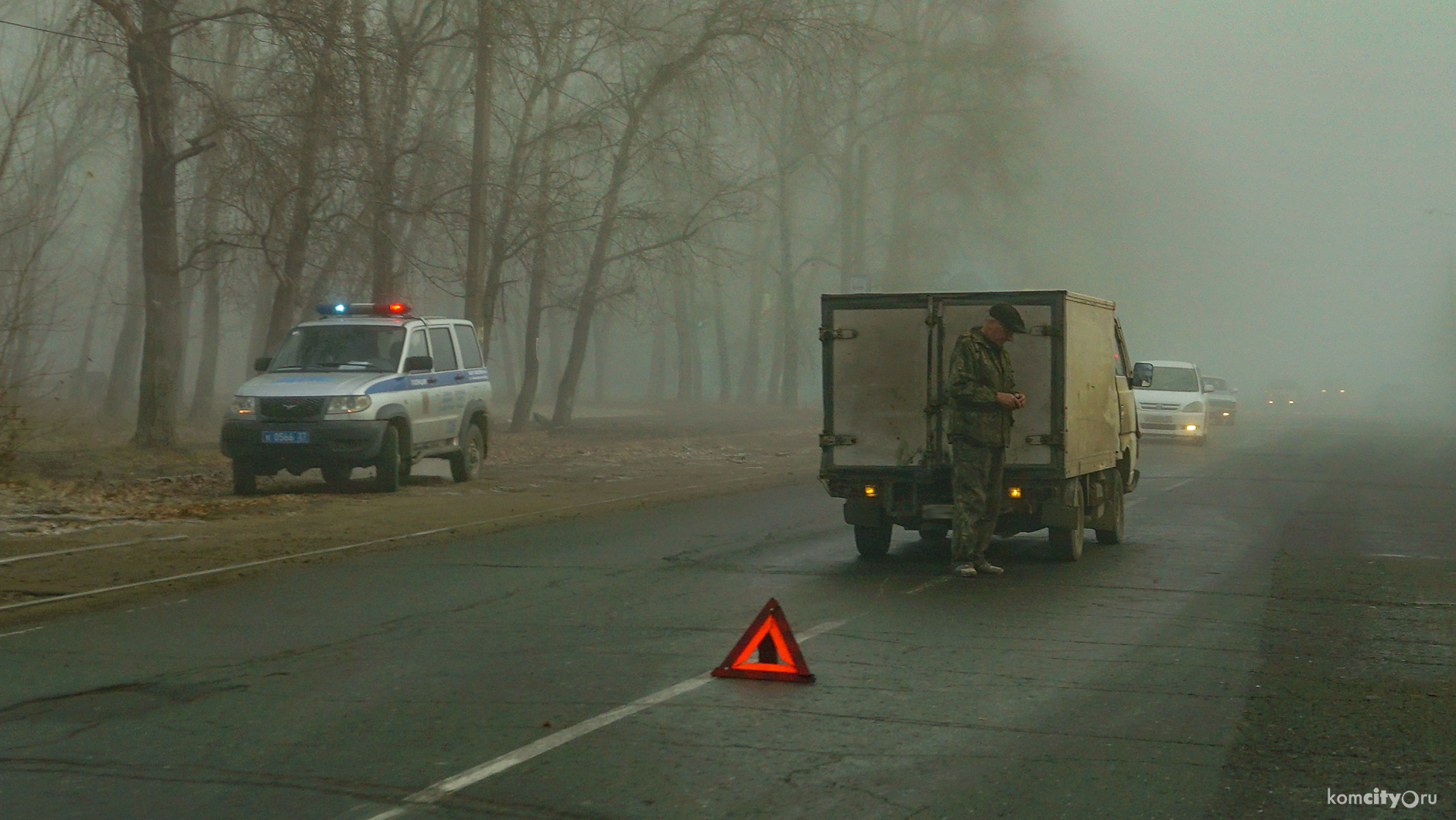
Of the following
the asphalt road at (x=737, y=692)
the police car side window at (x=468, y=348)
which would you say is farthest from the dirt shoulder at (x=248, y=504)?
the police car side window at (x=468, y=348)

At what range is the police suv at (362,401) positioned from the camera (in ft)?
55.0

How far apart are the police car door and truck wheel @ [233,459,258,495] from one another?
2242 millimetres

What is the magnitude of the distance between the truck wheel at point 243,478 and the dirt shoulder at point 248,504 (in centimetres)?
24

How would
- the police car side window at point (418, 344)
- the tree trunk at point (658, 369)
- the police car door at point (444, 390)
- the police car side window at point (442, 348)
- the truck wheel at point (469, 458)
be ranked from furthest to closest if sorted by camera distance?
the tree trunk at point (658, 369), the truck wheel at point (469, 458), the police car side window at point (442, 348), the police car door at point (444, 390), the police car side window at point (418, 344)

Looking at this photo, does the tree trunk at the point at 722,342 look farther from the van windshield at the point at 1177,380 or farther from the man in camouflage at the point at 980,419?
the man in camouflage at the point at 980,419

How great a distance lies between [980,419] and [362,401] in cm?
877

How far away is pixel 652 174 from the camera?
33.0 metres

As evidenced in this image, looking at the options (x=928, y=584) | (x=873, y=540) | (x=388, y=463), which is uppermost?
(x=388, y=463)

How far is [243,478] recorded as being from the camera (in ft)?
57.0

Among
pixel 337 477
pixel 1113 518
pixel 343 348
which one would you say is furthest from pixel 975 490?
pixel 337 477

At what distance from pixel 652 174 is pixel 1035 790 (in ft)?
93.9

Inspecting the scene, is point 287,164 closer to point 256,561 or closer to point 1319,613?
point 256,561

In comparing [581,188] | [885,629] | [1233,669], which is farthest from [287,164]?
[1233,669]

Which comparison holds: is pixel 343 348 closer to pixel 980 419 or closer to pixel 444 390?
pixel 444 390
